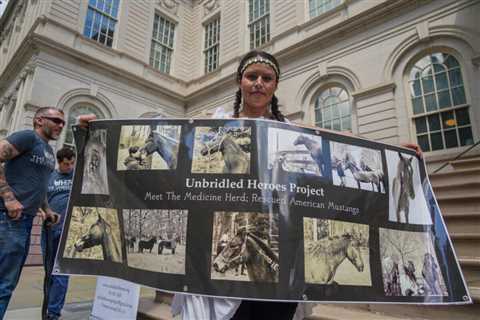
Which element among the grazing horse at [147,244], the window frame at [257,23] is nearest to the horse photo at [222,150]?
the grazing horse at [147,244]

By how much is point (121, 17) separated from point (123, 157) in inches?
621

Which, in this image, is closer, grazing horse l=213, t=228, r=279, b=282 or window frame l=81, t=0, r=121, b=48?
grazing horse l=213, t=228, r=279, b=282

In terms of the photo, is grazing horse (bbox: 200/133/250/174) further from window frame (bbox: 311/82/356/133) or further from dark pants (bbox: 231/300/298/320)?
window frame (bbox: 311/82/356/133)

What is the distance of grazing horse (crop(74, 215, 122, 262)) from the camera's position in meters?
1.31

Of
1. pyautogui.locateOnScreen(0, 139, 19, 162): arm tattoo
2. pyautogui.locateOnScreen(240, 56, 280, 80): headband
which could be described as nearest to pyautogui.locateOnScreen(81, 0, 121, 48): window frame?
pyautogui.locateOnScreen(0, 139, 19, 162): arm tattoo

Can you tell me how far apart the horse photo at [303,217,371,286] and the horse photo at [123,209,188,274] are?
54cm

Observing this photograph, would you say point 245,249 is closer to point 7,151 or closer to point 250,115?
point 250,115

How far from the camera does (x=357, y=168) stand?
1.41 m

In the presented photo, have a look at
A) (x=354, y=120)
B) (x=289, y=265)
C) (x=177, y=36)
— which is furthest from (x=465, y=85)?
(x=177, y=36)

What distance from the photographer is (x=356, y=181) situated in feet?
4.53

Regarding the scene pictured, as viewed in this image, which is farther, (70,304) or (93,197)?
(70,304)

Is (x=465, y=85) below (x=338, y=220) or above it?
above

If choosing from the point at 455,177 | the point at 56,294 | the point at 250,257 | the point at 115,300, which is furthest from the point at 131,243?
the point at 455,177

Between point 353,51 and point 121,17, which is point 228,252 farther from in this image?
point 121,17
